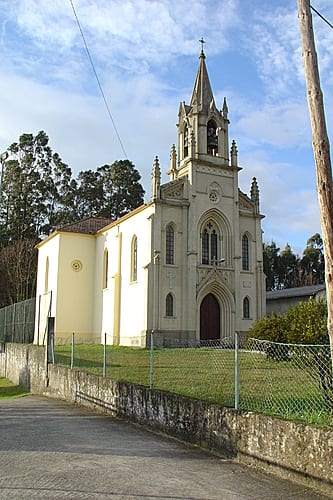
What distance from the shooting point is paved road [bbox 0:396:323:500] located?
6191mm

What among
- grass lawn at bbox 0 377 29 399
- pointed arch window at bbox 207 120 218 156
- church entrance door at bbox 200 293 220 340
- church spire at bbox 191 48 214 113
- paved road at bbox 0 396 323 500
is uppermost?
church spire at bbox 191 48 214 113

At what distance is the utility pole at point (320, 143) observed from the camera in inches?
260

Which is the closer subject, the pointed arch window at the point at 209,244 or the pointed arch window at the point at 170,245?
the pointed arch window at the point at 170,245

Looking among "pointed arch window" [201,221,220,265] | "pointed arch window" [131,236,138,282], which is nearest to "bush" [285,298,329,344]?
"pointed arch window" [201,221,220,265]

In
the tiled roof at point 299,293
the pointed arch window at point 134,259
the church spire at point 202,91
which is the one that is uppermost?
the church spire at point 202,91

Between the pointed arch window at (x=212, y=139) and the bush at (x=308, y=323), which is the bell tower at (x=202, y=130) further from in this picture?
the bush at (x=308, y=323)

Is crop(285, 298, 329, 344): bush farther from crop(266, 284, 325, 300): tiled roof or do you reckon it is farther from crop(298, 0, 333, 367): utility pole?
crop(266, 284, 325, 300): tiled roof

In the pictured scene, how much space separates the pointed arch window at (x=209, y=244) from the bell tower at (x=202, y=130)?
3782 mm

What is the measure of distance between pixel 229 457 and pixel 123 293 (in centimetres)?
2566

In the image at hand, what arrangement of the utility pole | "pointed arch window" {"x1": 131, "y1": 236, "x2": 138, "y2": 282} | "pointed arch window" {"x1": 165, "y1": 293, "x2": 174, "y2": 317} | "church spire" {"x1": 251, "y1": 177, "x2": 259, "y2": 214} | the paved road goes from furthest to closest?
1. "church spire" {"x1": 251, "y1": 177, "x2": 259, "y2": 214}
2. "pointed arch window" {"x1": 131, "y1": 236, "x2": 138, "y2": 282}
3. "pointed arch window" {"x1": 165, "y1": 293, "x2": 174, "y2": 317}
4. the utility pole
5. the paved road

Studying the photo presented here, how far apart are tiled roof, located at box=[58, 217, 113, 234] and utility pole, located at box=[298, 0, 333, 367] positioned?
32124 mm

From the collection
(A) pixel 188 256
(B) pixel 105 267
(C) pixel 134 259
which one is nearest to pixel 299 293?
(A) pixel 188 256

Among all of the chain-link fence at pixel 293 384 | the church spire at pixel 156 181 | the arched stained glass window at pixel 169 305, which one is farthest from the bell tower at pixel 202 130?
the chain-link fence at pixel 293 384

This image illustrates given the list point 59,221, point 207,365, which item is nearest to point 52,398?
A: point 207,365
